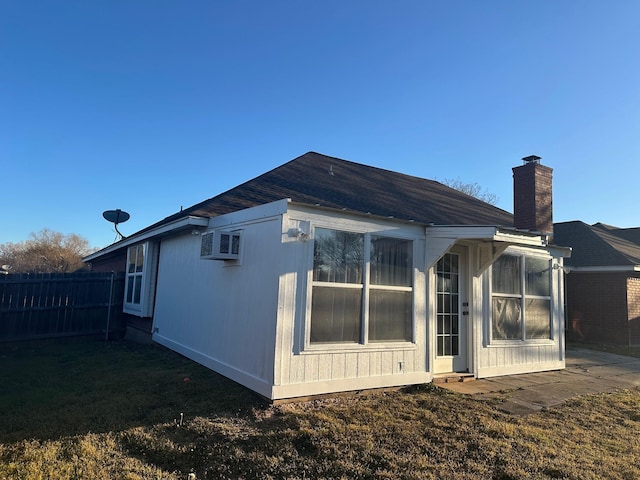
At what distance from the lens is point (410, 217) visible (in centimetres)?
689

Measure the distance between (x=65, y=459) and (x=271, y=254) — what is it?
2995mm

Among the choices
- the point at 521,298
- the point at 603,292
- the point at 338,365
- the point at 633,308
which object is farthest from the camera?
the point at 603,292

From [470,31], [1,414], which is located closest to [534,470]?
[1,414]

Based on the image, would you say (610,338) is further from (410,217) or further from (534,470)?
(534,470)

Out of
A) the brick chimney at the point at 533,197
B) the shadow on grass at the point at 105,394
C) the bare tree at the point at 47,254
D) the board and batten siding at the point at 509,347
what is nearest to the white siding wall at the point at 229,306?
the shadow on grass at the point at 105,394

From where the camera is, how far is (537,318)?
8148 millimetres

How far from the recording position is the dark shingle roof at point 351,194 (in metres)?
6.99

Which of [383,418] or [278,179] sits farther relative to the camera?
[278,179]

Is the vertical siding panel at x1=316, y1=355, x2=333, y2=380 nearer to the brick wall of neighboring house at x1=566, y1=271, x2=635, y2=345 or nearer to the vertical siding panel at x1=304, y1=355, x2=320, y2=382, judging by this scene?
the vertical siding panel at x1=304, y1=355, x2=320, y2=382

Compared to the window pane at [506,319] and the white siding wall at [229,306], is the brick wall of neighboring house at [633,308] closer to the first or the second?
the window pane at [506,319]

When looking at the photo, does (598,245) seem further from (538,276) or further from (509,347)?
(509,347)

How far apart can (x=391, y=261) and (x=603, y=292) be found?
37.4 feet

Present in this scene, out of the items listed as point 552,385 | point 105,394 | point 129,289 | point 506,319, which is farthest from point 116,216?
point 552,385

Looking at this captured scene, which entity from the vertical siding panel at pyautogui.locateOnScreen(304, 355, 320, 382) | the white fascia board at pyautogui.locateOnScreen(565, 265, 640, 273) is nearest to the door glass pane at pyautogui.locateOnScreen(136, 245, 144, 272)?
the vertical siding panel at pyautogui.locateOnScreen(304, 355, 320, 382)
